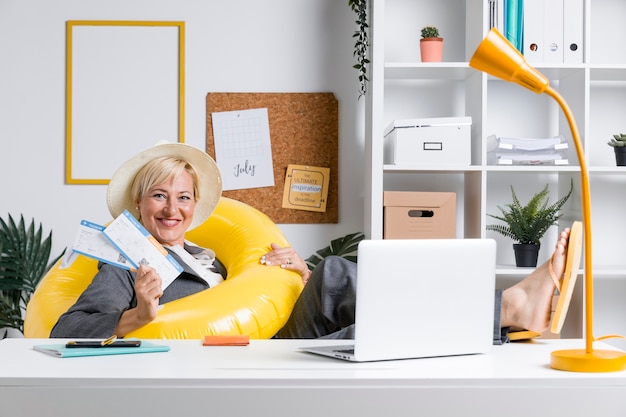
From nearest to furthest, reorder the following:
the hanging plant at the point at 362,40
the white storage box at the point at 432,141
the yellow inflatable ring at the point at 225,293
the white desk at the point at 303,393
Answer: the white desk at the point at 303,393 → the yellow inflatable ring at the point at 225,293 → the white storage box at the point at 432,141 → the hanging plant at the point at 362,40

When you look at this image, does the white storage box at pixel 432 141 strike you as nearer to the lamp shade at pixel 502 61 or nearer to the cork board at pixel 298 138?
the cork board at pixel 298 138

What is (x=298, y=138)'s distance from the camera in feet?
11.5

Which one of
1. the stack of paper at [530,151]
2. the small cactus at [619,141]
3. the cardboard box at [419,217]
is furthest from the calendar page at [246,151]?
the small cactus at [619,141]

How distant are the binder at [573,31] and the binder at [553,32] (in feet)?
0.05

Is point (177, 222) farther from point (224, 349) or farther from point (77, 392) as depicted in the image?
point (77, 392)

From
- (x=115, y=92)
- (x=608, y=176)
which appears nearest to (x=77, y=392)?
(x=115, y=92)

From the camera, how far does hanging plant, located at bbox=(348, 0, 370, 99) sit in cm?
324

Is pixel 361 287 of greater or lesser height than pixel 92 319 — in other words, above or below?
above

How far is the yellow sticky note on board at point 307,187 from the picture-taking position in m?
3.48

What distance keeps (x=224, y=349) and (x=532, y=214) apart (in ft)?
6.49

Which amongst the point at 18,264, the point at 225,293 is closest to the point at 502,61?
the point at 225,293

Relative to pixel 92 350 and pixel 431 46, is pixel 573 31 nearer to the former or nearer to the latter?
pixel 431 46

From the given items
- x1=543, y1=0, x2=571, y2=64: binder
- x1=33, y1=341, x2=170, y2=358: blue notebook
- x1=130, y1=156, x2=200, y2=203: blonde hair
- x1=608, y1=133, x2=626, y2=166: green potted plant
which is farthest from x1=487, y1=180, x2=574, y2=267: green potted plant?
x1=33, y1=341, x2=170, y2=358: blue notebook

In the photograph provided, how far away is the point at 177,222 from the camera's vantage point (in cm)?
260
